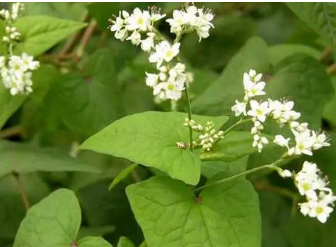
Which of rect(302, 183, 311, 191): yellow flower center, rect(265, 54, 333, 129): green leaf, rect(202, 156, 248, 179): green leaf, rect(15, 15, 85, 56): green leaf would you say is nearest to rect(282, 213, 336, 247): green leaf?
rect(265, 54, 333, 129): green leaf

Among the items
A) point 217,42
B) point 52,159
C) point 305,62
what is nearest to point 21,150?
point 52,159

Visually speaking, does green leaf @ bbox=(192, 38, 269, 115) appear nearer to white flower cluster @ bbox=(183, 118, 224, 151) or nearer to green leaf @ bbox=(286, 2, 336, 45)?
green leaf @ bbox=(286, 2, 336, 45)

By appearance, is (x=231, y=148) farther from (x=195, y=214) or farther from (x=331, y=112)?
(x=331, y=112)

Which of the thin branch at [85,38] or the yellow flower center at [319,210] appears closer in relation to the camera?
the yellow flower center at [319,210]

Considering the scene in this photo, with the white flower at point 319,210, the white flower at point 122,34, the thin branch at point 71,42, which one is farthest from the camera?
the thin branch at point 71,42

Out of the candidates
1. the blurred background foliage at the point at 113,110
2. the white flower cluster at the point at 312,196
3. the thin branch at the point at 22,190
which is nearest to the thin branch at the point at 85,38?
the blurred background foliage at the point at 113,110

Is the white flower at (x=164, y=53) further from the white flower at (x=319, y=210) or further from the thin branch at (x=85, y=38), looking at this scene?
the thin branch at (x=85, y=38)

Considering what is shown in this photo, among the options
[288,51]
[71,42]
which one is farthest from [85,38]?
[288,51]

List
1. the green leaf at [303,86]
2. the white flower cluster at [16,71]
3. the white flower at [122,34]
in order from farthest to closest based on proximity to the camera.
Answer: the green leaf at [303,86], the white flower cluster at [16,71], the white flower at [122,34]
